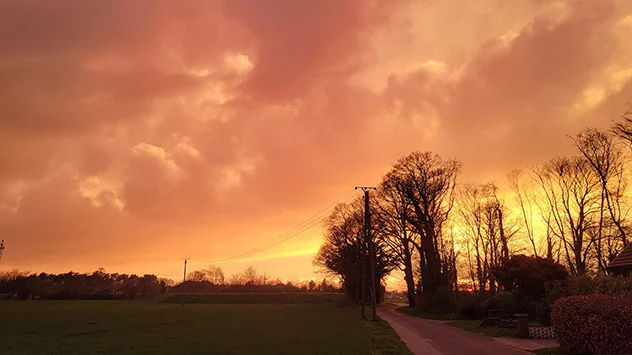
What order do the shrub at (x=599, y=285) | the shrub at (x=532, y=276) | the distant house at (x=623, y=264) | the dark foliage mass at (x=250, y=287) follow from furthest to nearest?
the dark foliage mass at (x=250, y=287) < the shrub at (x=532, y=276) < the distant house at (x=623, y=264) < the shrub at (x=599, y=285)

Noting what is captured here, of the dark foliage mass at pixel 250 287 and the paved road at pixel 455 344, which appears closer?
the paved road at pixel 455 344

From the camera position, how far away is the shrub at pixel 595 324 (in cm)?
1347

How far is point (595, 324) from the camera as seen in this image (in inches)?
575

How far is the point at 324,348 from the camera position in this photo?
19.4m

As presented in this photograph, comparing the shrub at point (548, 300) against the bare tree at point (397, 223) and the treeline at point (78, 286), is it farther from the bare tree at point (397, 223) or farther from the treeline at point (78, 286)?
the treeline at point (78, 286)

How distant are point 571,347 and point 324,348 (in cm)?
1019

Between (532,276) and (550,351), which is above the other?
(532,276)

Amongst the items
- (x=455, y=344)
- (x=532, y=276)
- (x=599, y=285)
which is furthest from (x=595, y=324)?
(x=532, y=276)

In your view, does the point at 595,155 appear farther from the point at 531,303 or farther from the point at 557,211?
the point at 531,303

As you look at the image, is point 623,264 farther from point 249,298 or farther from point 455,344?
point 249,298

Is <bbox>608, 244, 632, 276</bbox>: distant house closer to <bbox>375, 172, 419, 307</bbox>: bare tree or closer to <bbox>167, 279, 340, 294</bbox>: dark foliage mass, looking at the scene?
<bbox>375, 172, 419, 307</bbox>: bare tree

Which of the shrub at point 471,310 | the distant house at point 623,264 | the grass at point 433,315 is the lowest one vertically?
the grass at point 433,315

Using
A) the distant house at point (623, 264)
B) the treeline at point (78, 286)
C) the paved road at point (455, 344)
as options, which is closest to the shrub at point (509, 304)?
the distant house at point (623, 264)

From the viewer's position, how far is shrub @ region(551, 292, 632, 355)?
1347 cm
